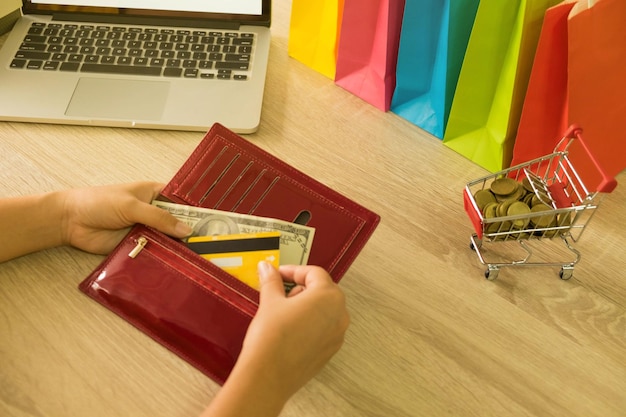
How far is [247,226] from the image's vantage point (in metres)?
0.79

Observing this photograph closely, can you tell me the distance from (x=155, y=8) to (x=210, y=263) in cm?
55

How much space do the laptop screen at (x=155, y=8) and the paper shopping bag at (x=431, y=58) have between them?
286 millimetres

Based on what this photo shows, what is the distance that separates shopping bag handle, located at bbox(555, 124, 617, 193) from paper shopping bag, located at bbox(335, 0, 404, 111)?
11.7 inches

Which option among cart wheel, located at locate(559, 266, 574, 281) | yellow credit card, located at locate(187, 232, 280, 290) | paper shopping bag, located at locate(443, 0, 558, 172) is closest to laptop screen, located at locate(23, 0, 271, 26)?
paper shopping bag, located at locate(443, 0, 558, 172)

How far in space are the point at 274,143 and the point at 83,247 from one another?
339 mm

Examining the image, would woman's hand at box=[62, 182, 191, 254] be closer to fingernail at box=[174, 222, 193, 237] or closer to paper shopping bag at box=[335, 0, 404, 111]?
Answer: fingernail at box=[174, 222, 193, 237]

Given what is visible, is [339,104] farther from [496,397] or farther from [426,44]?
[496,397]

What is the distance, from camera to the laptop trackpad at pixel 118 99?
1012 millimetres

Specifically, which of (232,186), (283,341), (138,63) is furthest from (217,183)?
(138,63)

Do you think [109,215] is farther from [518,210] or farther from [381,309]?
[518,210]

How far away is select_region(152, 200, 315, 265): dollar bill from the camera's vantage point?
777mm

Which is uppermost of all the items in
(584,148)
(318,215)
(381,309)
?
(584,148)

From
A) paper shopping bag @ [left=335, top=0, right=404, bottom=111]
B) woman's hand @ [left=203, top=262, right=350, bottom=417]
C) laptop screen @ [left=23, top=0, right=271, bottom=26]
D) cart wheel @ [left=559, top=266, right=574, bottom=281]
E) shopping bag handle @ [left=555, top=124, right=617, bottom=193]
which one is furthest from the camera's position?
laptop screen @ [left=23, top=0, right=271, bottom=26]

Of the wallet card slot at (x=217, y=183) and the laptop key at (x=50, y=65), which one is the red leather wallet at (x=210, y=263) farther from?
the laptop key at (x=50, y=65)
